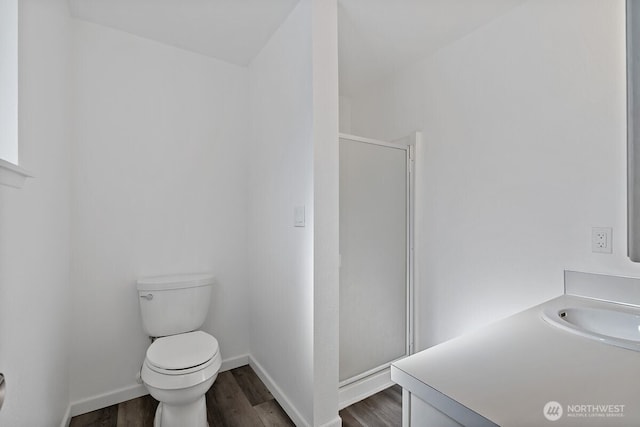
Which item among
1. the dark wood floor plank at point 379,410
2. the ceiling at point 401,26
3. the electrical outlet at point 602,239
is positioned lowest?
the dark wood floor plank at point 379,410

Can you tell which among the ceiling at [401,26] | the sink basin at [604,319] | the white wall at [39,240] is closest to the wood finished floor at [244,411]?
the white wall at [39,240]

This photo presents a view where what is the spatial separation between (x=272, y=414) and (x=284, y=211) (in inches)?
46.0

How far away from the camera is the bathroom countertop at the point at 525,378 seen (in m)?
0.56

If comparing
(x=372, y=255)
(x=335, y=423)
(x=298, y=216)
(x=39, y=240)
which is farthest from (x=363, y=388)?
(x=39, y=240)

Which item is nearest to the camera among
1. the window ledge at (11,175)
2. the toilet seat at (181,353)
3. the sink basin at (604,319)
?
the window ledge at (11,175)

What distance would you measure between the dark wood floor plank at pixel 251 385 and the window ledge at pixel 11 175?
1.61m

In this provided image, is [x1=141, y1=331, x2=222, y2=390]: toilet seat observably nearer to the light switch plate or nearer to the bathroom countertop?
the light switch plate

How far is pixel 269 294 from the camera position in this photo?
200 centimetres

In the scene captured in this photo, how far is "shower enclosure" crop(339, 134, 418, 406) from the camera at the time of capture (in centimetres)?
190

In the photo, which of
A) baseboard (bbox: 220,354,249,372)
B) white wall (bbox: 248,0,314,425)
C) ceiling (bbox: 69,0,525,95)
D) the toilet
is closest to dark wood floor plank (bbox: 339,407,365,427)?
white wall (bbox: 248,0,314,425)

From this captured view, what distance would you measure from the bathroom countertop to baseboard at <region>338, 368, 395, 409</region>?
47.8 inches

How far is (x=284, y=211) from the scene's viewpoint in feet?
5.90

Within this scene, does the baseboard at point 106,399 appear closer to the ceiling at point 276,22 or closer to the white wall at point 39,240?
the white wall at point 39,240

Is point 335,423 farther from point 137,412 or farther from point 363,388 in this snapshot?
point 137,412
